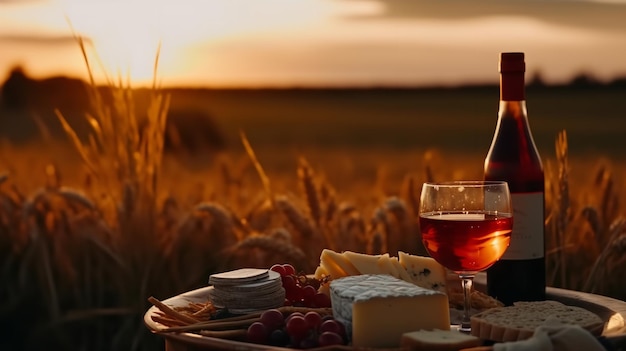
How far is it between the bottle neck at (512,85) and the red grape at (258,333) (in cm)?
91

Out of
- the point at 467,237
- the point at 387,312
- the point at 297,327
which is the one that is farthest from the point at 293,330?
the point at 467,237

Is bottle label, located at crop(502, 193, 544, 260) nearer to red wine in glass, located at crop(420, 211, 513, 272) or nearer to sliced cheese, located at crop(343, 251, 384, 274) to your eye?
red wine in glass, located at crop(420, 211, 513, 272)

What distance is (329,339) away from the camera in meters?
2.08

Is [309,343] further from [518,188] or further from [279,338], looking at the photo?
[518,188]

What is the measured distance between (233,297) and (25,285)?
6.07 ft

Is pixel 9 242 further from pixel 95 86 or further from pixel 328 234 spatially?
pixel 328 234

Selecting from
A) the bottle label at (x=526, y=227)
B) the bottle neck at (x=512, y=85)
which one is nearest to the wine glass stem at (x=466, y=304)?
the bottle label at (x=526, y=227)

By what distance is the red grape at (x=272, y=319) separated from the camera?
7.16 ft

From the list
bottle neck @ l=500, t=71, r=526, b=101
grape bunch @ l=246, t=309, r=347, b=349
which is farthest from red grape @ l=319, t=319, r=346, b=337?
bottle neck @ l=500, t=71, r=526, b=101

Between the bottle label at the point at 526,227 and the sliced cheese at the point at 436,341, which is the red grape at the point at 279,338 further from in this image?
the bottle label at the point at 526,227

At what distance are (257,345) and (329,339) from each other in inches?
5.8

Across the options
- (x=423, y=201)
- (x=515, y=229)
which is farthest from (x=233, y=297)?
(x=515, y=229)

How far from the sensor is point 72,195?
364 cm

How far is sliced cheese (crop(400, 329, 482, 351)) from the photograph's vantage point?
6.53 feet
